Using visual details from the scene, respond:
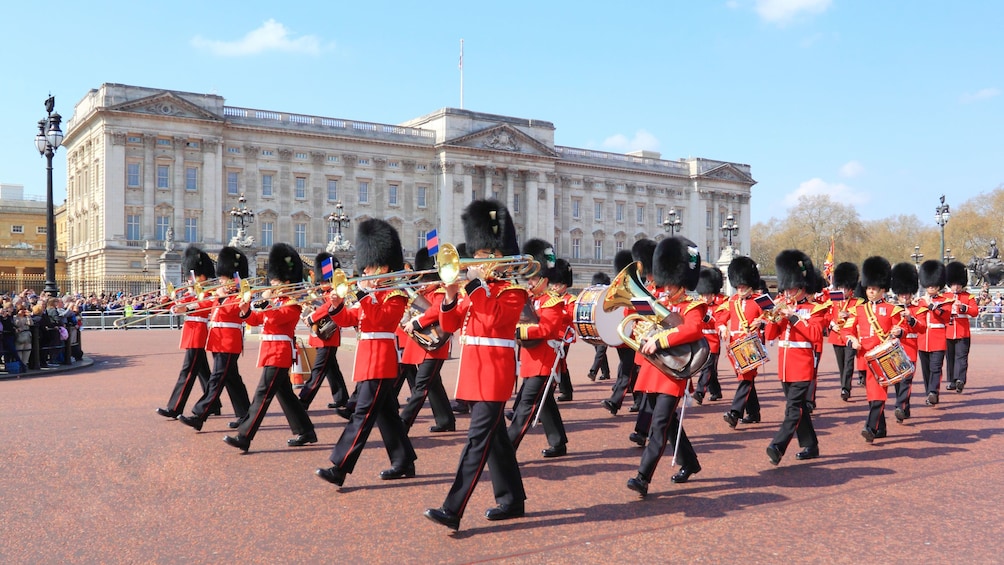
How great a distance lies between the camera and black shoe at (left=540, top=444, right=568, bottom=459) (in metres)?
6.96

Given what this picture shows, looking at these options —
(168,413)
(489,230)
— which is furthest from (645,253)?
(168,413)

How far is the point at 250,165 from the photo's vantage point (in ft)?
171

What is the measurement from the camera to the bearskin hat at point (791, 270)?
25.9ft

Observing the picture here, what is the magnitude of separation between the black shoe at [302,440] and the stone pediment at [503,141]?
2017 inches

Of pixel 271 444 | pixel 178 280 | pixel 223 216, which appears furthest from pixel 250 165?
pixel 271 444

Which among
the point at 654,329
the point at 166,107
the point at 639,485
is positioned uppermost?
the point at 166,107

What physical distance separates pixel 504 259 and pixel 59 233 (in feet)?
224

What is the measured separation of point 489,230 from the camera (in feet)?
17.7

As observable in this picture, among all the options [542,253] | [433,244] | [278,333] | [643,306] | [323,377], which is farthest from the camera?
[323,377]

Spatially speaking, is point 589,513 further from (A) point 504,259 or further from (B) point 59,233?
(B) point 59,233

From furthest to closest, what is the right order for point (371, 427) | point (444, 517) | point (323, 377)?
point (323, 377) < point (371, 427) < point (444, 517)

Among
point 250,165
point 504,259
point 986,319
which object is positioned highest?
point 250,165

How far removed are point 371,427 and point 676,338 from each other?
2104 millimetres

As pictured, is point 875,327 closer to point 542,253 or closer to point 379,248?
point 542,253
